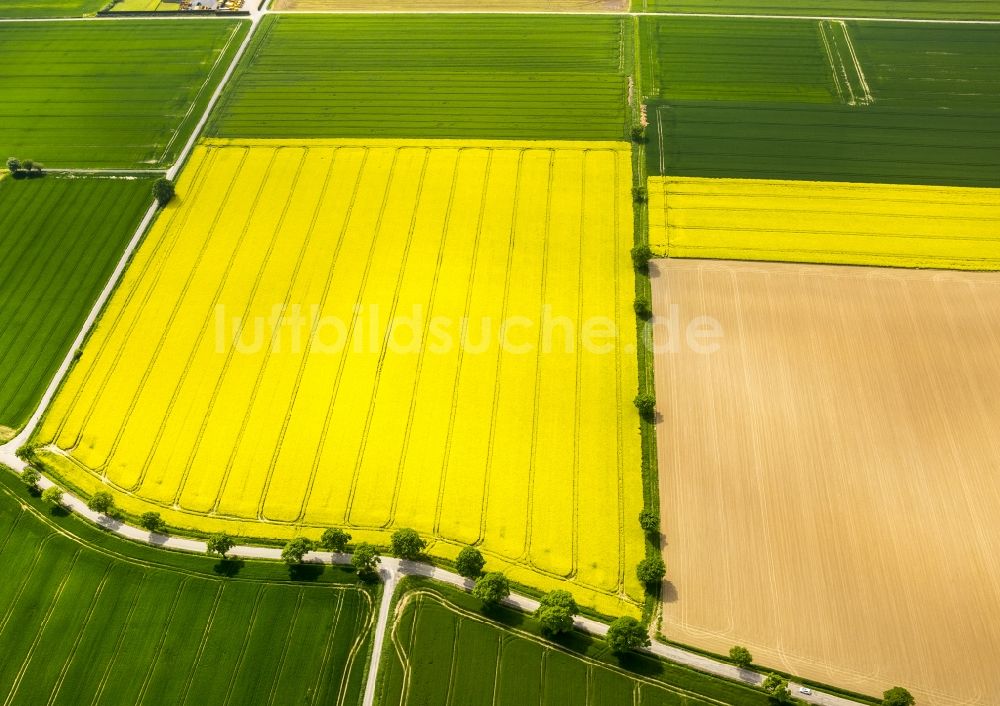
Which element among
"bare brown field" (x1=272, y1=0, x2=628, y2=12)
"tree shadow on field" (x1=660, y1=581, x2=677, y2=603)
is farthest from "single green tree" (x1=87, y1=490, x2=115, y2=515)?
"bare brown field" (x1=272, y1=0, x2=628, y2=12)

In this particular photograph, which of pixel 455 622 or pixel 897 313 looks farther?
pixel 897 313

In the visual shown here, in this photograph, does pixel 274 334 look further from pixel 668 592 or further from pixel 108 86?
pixel 108 86

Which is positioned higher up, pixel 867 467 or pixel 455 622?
pixel 867 467

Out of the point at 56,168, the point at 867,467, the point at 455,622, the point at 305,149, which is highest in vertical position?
the point at 305,149

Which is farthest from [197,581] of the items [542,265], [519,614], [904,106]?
[904,106]

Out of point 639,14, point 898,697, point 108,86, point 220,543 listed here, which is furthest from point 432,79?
point 898,697

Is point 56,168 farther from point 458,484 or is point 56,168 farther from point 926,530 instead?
point 926,530

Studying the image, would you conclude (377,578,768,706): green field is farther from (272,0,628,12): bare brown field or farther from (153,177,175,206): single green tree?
(272,0,628,12): bare brown field
